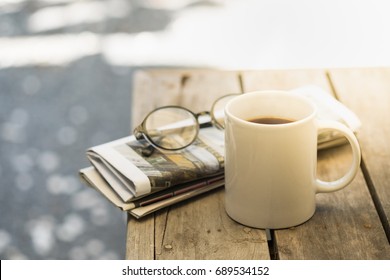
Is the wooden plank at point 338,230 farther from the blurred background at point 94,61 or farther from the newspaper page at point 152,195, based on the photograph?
the blurred background at point 94,61

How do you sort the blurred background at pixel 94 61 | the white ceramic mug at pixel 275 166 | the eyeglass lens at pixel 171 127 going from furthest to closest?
1. the blurred background at pixel 94 61
2. the eyeglass lens at pixel 171 127
3. the white ceramic mug at pixel 275 166

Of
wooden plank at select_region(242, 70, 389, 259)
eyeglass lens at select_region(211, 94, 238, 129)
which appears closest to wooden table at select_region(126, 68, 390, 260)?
wooden plank at select_region(242, 70, 389, 259)

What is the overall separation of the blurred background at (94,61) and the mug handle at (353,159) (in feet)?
3.88

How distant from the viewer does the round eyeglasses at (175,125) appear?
38.4 inches

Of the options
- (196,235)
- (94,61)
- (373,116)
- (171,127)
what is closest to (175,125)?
(171,127)

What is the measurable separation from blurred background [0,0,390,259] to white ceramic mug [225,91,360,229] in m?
1.18

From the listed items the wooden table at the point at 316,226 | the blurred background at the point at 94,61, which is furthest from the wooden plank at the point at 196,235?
the blurred background at the point at 94,61

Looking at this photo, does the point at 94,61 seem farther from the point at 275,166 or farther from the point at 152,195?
the point at 275,166

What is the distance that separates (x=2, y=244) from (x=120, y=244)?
35 cm

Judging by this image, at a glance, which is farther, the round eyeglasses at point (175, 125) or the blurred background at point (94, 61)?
the blurred background at point (94, 61)

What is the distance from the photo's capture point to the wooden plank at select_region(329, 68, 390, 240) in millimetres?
914

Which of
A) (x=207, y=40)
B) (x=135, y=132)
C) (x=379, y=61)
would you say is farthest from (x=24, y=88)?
(x=135, y=132)

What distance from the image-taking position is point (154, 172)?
895 mm

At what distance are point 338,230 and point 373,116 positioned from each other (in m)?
0.36
